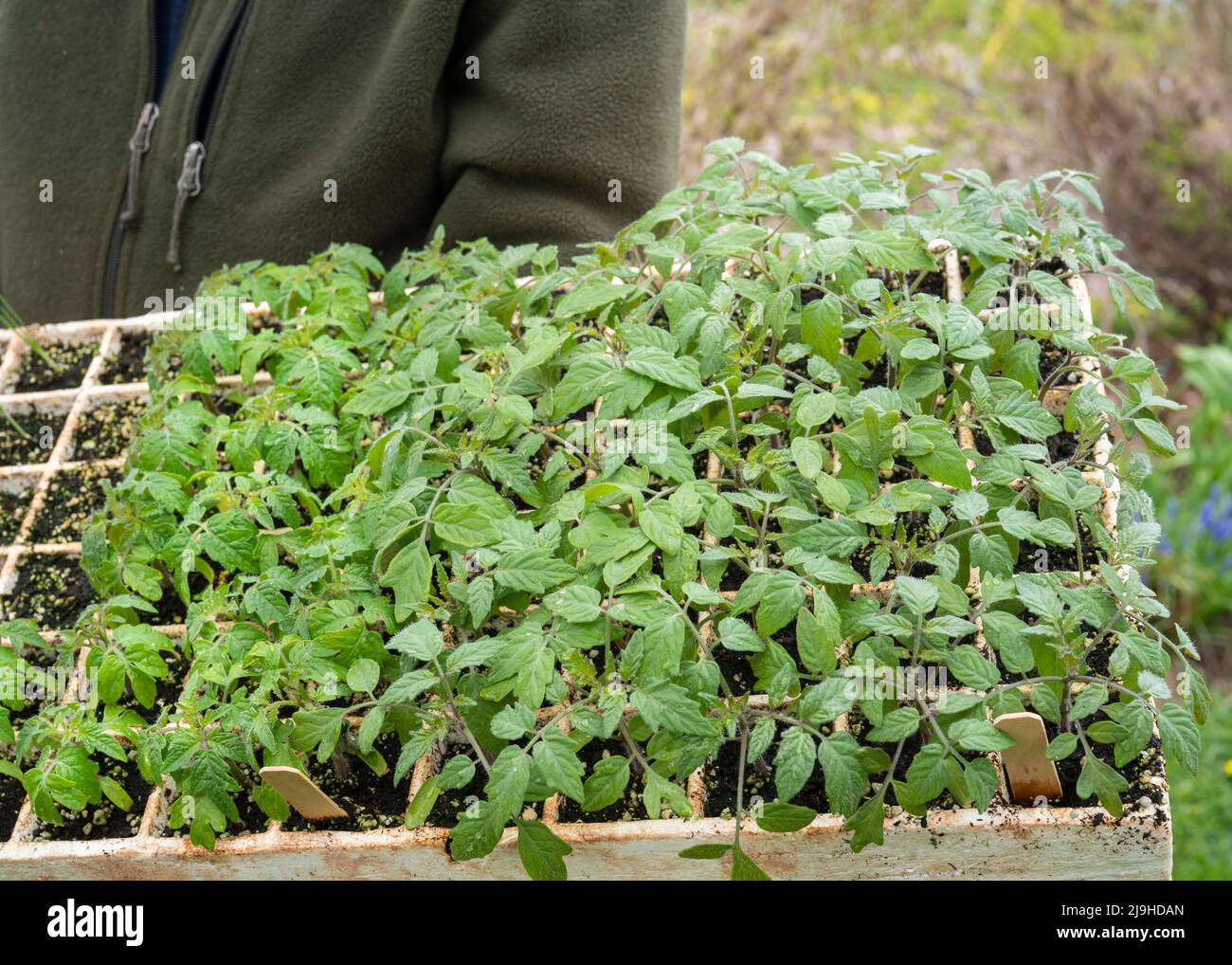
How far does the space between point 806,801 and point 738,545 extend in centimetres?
24

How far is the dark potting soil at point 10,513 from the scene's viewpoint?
4.47ft

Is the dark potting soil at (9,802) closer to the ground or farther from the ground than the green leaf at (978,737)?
closer to the ground

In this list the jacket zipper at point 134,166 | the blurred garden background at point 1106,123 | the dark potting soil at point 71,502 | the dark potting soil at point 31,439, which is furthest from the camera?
the blurred garden background at point 1106,123

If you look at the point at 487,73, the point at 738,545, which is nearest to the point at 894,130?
the point at 487,73

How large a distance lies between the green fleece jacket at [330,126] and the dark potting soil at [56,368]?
1.03ft

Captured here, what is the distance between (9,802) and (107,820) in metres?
0.12

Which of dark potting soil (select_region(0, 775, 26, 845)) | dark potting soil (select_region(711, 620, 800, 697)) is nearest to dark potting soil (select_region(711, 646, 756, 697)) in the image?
dark potting soil (select_region(711, 620, 800, 697))

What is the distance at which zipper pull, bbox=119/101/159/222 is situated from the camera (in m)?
1.82

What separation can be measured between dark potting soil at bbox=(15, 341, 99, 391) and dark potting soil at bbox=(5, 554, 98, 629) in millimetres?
318

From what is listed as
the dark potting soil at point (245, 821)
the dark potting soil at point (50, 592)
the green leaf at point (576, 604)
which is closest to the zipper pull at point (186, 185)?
the dark potting soil at point (50, 592)

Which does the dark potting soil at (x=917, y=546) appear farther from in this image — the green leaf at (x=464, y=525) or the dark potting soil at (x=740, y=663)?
the green leaf at (x=464, y=525)

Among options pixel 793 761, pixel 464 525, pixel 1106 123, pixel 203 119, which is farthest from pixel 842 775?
pixel 1106 123

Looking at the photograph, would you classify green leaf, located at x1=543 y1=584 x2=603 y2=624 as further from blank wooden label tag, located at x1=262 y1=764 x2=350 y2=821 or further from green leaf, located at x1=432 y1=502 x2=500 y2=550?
blank wooden label tag, located at x1=262 y1=764 x2=350 y2=821

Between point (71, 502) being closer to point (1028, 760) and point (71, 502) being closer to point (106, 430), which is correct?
point (106, 430)
